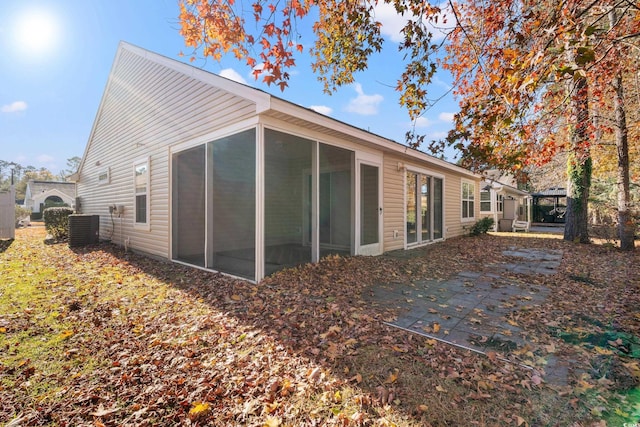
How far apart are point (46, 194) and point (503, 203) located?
38695 millimetres

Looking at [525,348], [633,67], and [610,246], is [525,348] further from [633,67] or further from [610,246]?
[610,246]

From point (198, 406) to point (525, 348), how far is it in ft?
9.40

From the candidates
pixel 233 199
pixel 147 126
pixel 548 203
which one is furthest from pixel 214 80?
pixel 548 203

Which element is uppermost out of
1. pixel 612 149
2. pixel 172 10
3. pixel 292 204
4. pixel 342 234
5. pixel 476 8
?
pixel 476 8

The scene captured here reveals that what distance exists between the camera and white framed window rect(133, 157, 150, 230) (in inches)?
300

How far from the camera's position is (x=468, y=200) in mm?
12867

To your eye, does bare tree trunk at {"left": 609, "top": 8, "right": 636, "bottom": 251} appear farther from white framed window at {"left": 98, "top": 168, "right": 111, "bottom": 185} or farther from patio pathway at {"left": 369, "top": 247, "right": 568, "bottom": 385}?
white framed window at {"left": 98, "top": 168, "right": 111, "bottom": 185}

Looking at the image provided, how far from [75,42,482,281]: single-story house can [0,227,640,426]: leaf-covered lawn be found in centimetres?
161

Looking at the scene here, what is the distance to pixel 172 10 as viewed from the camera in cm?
396

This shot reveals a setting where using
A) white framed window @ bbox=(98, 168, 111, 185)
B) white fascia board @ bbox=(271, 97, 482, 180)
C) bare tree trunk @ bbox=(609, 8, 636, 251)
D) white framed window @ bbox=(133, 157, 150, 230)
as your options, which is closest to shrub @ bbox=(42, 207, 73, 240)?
white framed window @ bbox=(98, 168, 111, 185)

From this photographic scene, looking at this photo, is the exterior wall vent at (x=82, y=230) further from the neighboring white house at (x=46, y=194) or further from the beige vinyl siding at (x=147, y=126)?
the neighboring white house at (x=46, y=194)

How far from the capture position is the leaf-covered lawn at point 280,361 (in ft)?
6.23

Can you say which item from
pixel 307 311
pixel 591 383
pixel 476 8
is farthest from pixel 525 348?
pixel 476 8

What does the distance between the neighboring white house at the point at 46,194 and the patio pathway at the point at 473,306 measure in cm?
3171
